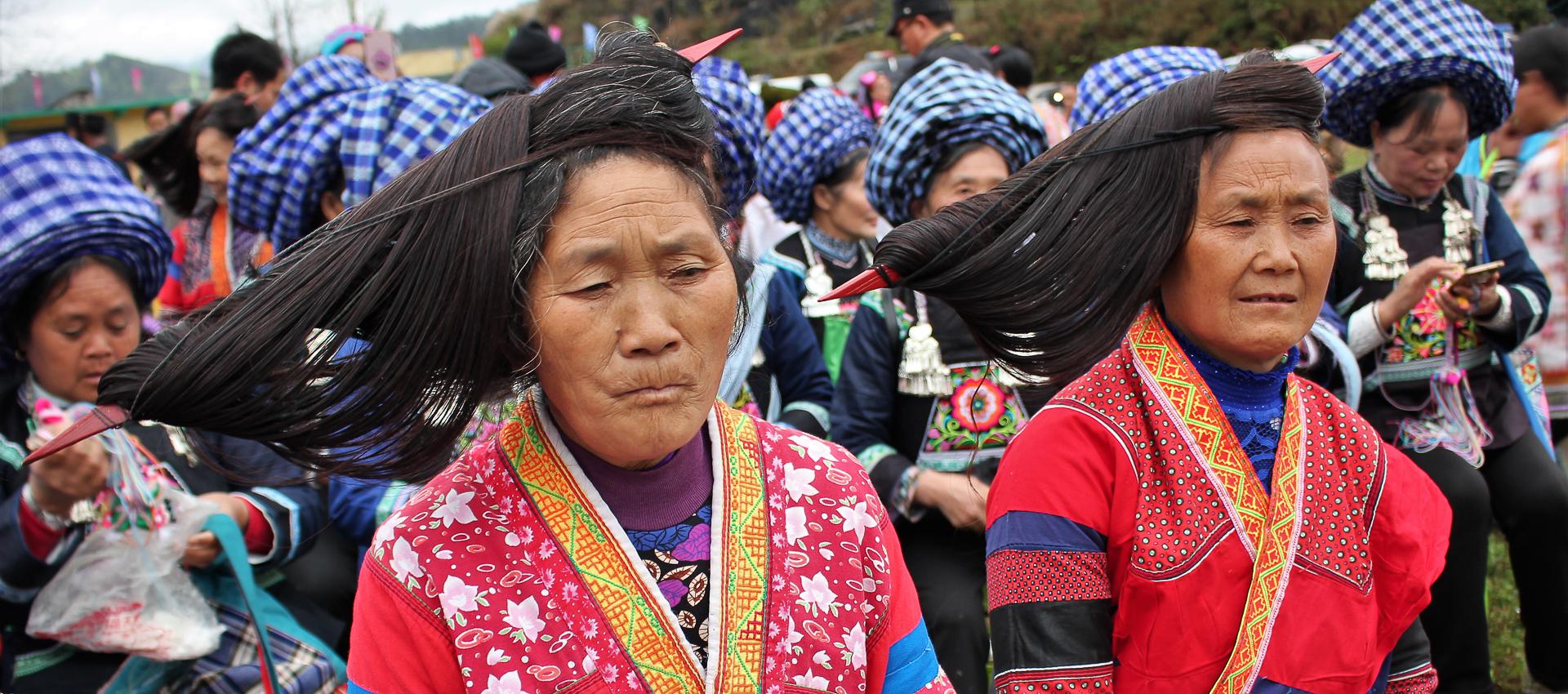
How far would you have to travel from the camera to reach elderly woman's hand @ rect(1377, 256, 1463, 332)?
3.62 m

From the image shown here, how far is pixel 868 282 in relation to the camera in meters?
2.00

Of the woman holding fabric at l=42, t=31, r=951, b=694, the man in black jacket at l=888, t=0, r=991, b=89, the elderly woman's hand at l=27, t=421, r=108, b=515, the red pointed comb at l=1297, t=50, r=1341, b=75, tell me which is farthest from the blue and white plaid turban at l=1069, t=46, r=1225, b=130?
the man in black jacket at l=888, t=0, r=991, b=89

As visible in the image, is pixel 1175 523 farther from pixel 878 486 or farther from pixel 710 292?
pixel 878 486

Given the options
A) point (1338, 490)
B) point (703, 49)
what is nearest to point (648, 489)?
point (703, 49)

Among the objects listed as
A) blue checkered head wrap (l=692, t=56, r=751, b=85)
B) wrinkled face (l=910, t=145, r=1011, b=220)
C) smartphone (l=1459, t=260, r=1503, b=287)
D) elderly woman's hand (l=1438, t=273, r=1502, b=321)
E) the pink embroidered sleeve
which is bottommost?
elderly woman's hand (l=1438, t=273, r=1502, b=321)

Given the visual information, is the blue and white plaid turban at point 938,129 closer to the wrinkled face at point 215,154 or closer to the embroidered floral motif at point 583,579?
the embroidered floral motif at point 583,579

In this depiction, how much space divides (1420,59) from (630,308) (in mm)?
3256

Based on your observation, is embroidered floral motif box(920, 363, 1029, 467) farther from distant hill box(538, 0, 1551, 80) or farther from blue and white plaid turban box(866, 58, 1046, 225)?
distant hill box(538, 0, 1551, 80)

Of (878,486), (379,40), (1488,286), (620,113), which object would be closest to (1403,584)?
(878,486)

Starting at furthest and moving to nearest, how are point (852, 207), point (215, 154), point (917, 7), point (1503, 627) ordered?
point (917, 7), point (215, 154), point (852, 207), point (1503, 627)

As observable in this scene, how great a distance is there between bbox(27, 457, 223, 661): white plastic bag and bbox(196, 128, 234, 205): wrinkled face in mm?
3404

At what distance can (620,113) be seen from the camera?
5.64ft

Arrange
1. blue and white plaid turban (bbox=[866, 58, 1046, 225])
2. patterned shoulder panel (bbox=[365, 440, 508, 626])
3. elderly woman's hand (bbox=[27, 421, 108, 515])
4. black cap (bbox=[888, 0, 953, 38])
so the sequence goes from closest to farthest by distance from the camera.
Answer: patterned shoulder panel (bbox=[365, 440, 508, 626]), elderly woman's hand (bbox=[27, 421, 108, 515]), blue and white plaid turban (bbox=[866, 58, 1046, 225]), black cap (bbox=[888, 0, 953, 38])

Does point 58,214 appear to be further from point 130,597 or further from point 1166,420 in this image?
point 1166,420
